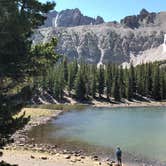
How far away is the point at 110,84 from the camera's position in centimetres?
18250

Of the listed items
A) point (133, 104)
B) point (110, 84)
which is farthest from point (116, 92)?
point (133, 104)

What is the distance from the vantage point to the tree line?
179750 mm

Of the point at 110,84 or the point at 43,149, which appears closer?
the point at 43,149

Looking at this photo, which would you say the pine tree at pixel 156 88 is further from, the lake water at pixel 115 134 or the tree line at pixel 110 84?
the lake water at pixel 115 134

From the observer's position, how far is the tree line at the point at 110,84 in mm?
179750

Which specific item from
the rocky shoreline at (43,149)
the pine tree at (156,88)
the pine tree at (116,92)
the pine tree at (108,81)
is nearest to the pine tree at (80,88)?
the pine tree at (108,81)

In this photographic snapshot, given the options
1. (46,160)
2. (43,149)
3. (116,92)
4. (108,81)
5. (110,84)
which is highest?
(108,81)

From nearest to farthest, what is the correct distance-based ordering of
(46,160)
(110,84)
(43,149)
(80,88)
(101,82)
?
(46,160) → (43,149) → (80,88) → (110,84) → (101,82)

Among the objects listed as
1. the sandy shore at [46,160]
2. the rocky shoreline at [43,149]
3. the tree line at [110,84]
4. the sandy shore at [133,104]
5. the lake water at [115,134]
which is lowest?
the sandy shore at [133,104]

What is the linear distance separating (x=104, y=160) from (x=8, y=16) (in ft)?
114

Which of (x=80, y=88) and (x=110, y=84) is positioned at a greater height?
(x=110, y=84)

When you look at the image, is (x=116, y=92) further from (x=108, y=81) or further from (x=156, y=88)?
(x=156, y=88)

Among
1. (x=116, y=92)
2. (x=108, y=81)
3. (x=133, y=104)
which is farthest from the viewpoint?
(x=108, y=81)

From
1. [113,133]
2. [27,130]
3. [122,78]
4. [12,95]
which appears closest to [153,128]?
[113,133]
